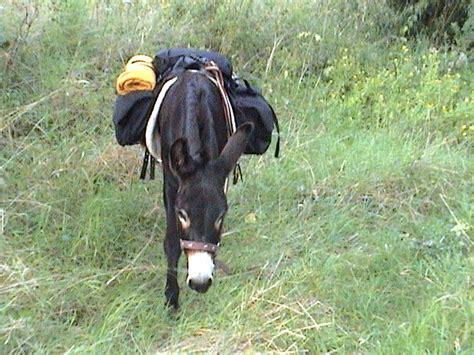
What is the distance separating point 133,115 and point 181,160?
91 centimetres

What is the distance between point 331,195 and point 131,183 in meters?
1.19

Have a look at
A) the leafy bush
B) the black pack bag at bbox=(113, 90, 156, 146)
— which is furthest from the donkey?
the leafy bush

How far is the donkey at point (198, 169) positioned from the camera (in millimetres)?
3045

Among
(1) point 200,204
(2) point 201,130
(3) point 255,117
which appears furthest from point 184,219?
(3) point 255,117

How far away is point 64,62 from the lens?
5625mm

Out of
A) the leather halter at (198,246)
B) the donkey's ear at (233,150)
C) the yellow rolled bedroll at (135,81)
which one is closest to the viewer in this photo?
the leather halter at (198,246)

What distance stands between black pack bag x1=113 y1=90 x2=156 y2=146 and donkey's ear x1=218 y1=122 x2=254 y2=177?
84 cm

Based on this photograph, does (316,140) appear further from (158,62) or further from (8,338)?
(8,338)

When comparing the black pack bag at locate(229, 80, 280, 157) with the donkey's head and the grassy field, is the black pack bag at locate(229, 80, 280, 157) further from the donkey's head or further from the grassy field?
the donkey's head

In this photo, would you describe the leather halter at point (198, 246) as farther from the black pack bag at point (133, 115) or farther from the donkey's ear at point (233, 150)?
the black pack bag at point (133, 115)

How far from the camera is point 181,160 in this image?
3104mm

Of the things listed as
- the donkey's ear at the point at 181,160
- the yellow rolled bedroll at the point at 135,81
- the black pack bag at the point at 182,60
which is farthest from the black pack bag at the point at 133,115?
the donkey's ear at the point at 181,160

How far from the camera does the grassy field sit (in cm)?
340

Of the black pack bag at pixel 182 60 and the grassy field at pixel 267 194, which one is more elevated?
the black pack bag at pixel 182 60
